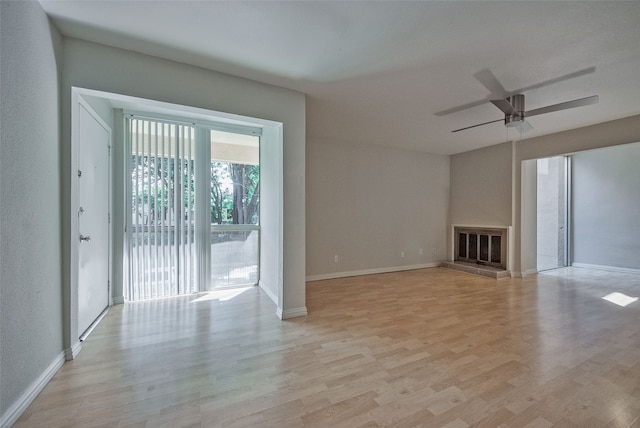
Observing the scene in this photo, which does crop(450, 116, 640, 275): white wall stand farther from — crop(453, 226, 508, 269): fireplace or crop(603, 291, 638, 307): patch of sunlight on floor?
crop(603, 291, 638, 307): patch of sunlight on floor

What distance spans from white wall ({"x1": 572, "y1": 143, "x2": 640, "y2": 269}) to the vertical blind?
7.71 metres

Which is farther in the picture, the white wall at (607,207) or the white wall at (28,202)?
the white wall at (607,207)

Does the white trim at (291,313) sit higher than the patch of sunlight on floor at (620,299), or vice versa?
the white trim at (291,313)

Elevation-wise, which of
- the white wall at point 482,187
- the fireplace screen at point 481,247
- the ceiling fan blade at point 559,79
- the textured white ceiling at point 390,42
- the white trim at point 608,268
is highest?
the textured white ceiling at point 390,42

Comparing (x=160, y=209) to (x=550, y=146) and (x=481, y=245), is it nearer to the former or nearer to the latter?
(x=481, y=245)

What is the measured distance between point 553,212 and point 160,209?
8015 millimetres

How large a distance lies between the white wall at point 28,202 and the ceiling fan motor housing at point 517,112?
13.6 feet

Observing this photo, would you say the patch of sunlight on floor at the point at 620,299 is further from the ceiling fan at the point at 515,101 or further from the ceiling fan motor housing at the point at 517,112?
the ceiling fan motor housing at the point at 517,112

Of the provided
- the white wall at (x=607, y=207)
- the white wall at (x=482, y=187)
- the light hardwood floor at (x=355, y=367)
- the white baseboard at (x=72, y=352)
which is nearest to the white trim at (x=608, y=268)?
the white wall at (x=607, y=207)

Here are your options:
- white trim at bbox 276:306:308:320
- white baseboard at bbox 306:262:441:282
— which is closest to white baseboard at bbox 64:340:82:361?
white trim at bbox 276:306:308:320

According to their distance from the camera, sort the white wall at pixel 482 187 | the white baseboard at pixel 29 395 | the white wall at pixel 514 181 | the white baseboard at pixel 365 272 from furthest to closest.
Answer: the white wall at pixel 482 187
the white baseboard at pixel 365 272
the white wall at pixel 514 181
the white baseboard at pixel 29 395

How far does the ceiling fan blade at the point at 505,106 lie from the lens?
262 centimetres

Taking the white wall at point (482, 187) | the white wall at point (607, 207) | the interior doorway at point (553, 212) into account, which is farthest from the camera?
Answer: the interior doorway at point (553, 212)

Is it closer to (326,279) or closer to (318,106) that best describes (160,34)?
(318,106)
